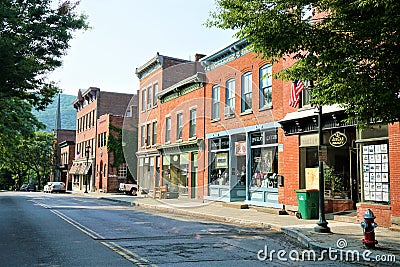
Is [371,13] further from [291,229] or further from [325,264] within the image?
[291,229]

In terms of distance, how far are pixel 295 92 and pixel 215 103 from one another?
27.5ft

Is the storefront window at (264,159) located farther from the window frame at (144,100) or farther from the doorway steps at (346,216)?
the window frame at (144,100)

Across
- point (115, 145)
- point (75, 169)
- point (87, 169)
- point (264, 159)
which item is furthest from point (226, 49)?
point (75, 169)

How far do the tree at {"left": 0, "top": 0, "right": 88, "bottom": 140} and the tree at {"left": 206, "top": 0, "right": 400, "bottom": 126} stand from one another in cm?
681

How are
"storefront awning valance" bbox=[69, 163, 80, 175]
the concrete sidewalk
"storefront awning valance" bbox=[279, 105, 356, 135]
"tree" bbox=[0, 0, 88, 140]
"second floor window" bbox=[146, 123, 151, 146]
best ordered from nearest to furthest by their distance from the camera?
the concrete sidewalk
"tree" bbox=[0, 0, 88, 140]
"storefront awning valance" bbox=[279, 105, 356, 135]
"second floor window" bbox=[146, 123, 151, 146]
"storefront awning valance" bbox=[69, 163, 80, 175]

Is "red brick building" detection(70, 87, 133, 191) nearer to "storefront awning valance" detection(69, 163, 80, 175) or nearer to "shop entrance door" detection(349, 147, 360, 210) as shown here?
"storefront awning valance" detection(69, 163, 80, 175)

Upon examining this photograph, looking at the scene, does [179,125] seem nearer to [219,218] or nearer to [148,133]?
[148,133]

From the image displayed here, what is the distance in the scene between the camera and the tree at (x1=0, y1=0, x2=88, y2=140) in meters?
12.8

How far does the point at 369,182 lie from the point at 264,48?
6.96 metres

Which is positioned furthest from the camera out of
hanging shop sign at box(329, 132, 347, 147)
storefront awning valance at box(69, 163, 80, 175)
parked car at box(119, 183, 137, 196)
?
storefront awning valance at box(69, 163, 80, 175)

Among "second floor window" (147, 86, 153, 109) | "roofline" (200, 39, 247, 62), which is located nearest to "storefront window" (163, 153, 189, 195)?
"second floor window" (147, 86, 153, 109)

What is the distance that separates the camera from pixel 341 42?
8812 millimetres

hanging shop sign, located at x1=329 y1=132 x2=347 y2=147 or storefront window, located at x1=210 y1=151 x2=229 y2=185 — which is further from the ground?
hanging shop sign, located at x1=329 y1=132 x2=347 y2=147

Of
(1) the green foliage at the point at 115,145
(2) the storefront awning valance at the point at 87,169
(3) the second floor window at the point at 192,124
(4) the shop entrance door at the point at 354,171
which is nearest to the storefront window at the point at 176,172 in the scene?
(3) the second floor window at the point at 192,124
